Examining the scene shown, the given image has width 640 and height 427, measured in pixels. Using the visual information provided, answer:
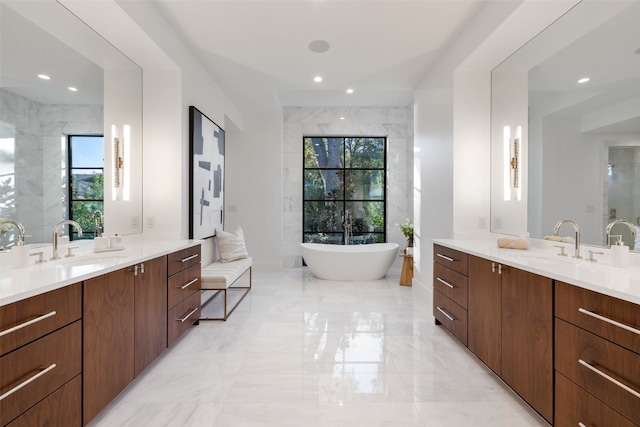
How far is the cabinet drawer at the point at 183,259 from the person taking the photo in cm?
238

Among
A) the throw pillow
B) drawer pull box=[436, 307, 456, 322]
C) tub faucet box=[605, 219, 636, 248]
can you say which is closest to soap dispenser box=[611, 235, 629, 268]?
tub faucet box=[605, 219, 636, 248]

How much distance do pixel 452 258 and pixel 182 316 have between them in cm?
235

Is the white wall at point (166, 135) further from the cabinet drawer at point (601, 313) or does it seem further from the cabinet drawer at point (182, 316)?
the cabinet drawer at point (601, 313)

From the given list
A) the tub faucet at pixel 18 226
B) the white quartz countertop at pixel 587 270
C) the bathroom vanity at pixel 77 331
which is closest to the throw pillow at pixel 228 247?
the bathroom vanity at pixel 77 331

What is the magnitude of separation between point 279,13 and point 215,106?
1.79m

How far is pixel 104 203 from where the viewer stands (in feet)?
7.79

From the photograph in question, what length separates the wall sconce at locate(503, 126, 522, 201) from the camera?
2.61 meters

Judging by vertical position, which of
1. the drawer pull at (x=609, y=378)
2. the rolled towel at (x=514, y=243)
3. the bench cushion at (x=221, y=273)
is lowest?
the bench cushion at (x=221, y=273)

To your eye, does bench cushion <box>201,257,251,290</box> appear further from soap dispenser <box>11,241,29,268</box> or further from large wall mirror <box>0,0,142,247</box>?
soap dispenser <box>11,241,29,268</box>

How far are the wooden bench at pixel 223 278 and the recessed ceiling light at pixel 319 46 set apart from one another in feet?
8.14

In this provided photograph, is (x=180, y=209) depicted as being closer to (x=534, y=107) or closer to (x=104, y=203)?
(x=104, y=203)

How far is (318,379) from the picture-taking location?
2.03m

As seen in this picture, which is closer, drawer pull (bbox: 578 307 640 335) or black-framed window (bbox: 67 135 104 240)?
drawer pull (bbox: 578 307 640 335)

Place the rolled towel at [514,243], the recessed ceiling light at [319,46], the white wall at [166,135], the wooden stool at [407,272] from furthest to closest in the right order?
the wooden stool at [407,272] → the recessed ceiling light at [319,46] → the white wall at [166,135] → the rolled towel at [514,243]
